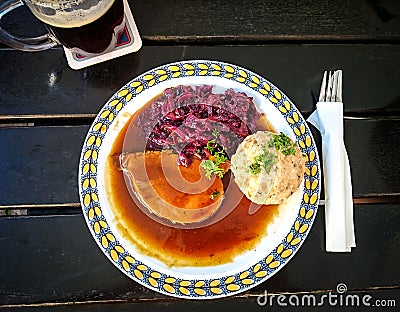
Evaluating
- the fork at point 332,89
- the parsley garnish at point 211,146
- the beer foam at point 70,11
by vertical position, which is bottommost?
the parsley garnish at point 211,146

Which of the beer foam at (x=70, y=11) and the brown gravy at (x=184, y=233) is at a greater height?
the beer foam at (x=70, y=11)

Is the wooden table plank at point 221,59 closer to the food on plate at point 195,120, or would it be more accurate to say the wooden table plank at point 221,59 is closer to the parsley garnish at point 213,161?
the food on plate at point 195,120

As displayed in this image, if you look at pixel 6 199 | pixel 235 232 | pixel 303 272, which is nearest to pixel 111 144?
pixel 6 199

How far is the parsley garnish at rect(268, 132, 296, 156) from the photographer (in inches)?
64.3

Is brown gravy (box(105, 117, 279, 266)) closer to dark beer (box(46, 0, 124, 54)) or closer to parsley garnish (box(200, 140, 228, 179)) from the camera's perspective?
parsley garnish (box(200, 140, 228, 179))

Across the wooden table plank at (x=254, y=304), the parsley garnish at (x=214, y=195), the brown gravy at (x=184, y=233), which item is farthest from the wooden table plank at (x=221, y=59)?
the wooden table plank at (x=254, y=304)

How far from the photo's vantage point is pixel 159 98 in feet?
6.05

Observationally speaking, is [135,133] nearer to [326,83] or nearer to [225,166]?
[225,166]

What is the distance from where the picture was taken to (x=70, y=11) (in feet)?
5.16

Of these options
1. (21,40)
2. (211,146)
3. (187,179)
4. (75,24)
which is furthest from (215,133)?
(21,40)

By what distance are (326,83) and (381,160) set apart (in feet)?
1.13

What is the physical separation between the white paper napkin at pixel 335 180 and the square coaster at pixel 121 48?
0.71 m

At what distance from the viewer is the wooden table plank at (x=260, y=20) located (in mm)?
1963

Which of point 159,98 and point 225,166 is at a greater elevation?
point 159,98
